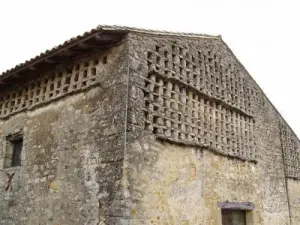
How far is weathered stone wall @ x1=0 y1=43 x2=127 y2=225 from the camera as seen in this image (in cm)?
520

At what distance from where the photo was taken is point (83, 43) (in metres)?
5.66

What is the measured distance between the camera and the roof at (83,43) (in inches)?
212

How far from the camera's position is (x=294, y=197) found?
965 cm

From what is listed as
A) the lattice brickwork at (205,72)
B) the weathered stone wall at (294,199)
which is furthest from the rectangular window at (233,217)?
the weathered stone wall at (294,199)

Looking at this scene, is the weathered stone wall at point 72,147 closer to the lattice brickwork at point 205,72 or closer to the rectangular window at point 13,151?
the rectangular window at point 13,151

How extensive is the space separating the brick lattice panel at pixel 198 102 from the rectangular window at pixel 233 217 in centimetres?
125

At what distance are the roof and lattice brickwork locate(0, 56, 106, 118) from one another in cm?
28

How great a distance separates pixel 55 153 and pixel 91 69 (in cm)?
170

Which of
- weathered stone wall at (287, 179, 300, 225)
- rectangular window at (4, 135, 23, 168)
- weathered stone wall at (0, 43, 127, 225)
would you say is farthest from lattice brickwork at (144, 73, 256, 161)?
rectangular window at (4, 135, 23, 168)

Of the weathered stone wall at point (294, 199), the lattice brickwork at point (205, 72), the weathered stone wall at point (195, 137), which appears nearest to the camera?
the weathered stone wall at point (195, 137)

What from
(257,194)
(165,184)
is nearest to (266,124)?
(257,194)

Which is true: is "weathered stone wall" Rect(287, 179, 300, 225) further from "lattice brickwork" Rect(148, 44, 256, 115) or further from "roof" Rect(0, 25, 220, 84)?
"roof" Rect(0, 25, 220, 84)

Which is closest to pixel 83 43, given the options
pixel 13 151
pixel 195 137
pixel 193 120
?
pixel 193 120

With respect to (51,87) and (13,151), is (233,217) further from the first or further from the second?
(13,151)
